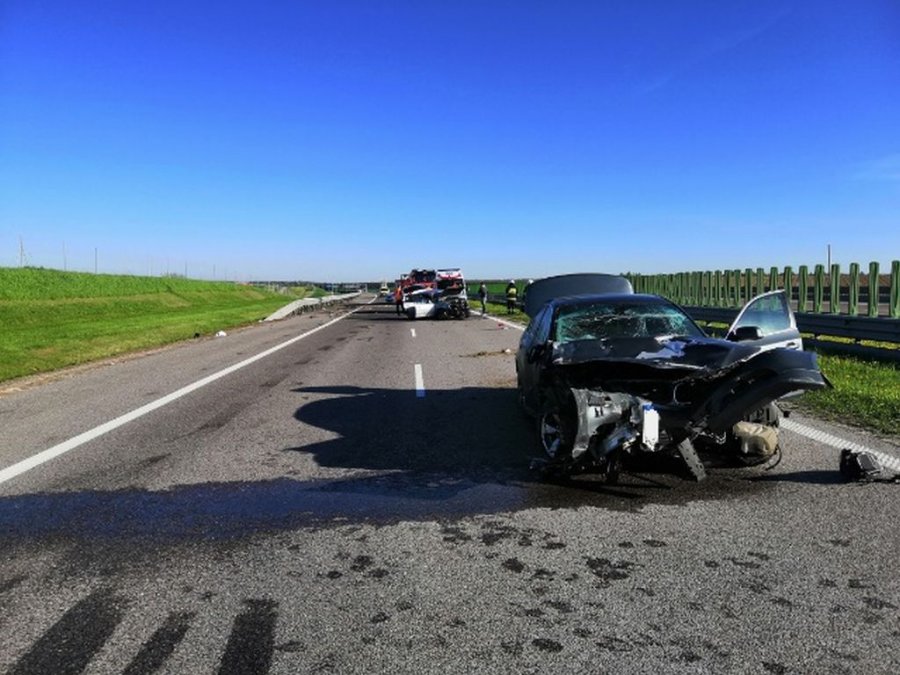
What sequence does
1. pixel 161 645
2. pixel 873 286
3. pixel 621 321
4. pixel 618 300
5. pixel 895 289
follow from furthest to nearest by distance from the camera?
pixel 873 286 → pixel 895 289 → pixel 618 300 → pixel 621 321 → pixel 161 645

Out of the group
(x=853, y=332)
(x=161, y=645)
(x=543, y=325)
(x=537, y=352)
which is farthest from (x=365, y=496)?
(x=853, y=332)

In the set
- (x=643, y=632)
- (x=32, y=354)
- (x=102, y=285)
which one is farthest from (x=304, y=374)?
(x=102, y=285)

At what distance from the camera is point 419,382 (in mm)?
12336

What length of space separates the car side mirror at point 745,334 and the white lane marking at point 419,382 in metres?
5.23

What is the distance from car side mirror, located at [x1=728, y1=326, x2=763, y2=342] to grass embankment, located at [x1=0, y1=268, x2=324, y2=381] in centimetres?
1349

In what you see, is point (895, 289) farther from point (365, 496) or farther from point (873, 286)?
point (365, 496)

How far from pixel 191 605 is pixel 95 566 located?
928 millimetres

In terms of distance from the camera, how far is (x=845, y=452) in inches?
229

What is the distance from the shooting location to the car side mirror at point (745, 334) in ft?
20.6

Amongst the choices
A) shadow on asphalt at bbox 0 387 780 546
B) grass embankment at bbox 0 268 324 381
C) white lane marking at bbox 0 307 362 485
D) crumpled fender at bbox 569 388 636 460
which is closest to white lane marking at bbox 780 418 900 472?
shadow on asphalt at bbox 0 387 780 546

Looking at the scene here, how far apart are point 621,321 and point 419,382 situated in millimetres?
5345

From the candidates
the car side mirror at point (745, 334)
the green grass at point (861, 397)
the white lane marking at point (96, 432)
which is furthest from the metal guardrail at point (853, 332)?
the white lane marking at point (96, 432)

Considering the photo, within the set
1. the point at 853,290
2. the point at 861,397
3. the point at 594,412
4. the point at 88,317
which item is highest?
the point at 853,290

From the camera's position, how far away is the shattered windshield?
725 cm
